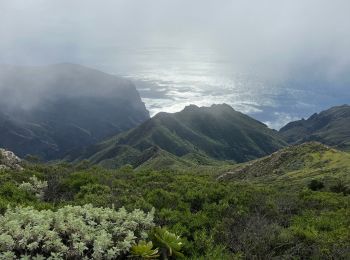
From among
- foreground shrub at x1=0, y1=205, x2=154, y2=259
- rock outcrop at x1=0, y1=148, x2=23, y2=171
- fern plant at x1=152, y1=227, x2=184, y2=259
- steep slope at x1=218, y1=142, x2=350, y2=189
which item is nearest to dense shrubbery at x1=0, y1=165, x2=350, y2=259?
fern plant at x1=152, y1=227, x2=184, y2=259

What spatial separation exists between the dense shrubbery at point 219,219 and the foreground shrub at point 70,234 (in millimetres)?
420

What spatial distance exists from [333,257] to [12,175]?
64.2ft

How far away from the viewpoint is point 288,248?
15.4m

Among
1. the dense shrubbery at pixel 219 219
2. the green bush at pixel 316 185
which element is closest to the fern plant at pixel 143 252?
the dense shrubbery at pixel 219 219

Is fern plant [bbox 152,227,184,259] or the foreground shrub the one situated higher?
the foreground shrub

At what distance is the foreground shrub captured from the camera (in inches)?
461

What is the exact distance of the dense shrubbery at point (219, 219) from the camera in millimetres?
14180

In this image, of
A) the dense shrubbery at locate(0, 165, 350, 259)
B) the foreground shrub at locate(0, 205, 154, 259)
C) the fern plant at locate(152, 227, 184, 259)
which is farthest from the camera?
the dense shrubbery at locate(0, 165, 350, 259)

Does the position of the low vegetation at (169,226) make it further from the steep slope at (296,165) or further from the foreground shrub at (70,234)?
the steep slope at (296,165)

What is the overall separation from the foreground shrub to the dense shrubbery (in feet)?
1.38

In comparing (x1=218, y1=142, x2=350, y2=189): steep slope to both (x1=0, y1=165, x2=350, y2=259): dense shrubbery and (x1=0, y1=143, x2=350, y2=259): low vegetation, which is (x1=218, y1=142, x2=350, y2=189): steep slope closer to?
(x1=0, y1=165, x2=350, y2=259): dense shrubbery

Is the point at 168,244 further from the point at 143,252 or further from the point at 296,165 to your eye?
the point at 296,165

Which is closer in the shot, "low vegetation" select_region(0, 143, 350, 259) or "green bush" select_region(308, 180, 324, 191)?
"low vegetation" select_region(0, 143, 350, 259)

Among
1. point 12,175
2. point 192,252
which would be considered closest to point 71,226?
point 192,252
